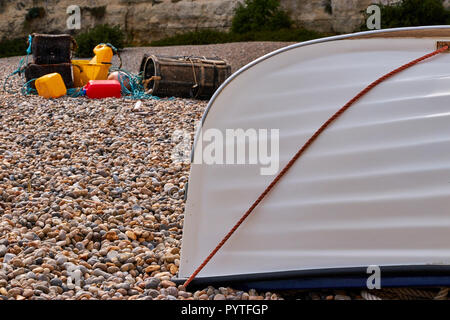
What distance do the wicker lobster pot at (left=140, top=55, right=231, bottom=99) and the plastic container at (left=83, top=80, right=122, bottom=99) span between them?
1.42ft

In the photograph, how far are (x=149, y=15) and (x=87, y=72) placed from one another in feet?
30.2

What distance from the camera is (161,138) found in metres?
4.90

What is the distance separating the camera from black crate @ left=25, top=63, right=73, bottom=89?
710 cm

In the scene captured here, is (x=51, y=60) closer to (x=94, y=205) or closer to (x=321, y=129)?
(x=94, y=205)

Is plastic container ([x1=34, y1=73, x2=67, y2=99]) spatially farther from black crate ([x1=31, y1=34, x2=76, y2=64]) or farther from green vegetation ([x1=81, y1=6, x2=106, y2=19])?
green vegetation ([x1=81, y1=6, x2=106, y2=19])

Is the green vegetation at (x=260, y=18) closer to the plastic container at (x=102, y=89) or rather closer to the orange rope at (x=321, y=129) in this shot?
the plastic container at (x=102, y=89)

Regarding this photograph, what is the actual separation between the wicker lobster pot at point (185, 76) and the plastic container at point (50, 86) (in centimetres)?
114

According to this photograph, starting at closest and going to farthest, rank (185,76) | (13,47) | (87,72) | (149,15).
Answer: (185,76), (87,72), (149,15), (13,47)

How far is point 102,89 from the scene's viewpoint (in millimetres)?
6723

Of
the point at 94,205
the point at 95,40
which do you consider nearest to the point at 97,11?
the point at 95,40

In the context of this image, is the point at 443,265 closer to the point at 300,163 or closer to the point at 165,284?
the point at 300,163

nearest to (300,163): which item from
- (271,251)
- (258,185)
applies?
(258,185)

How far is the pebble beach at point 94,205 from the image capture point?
2.30m

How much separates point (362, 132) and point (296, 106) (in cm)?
30
